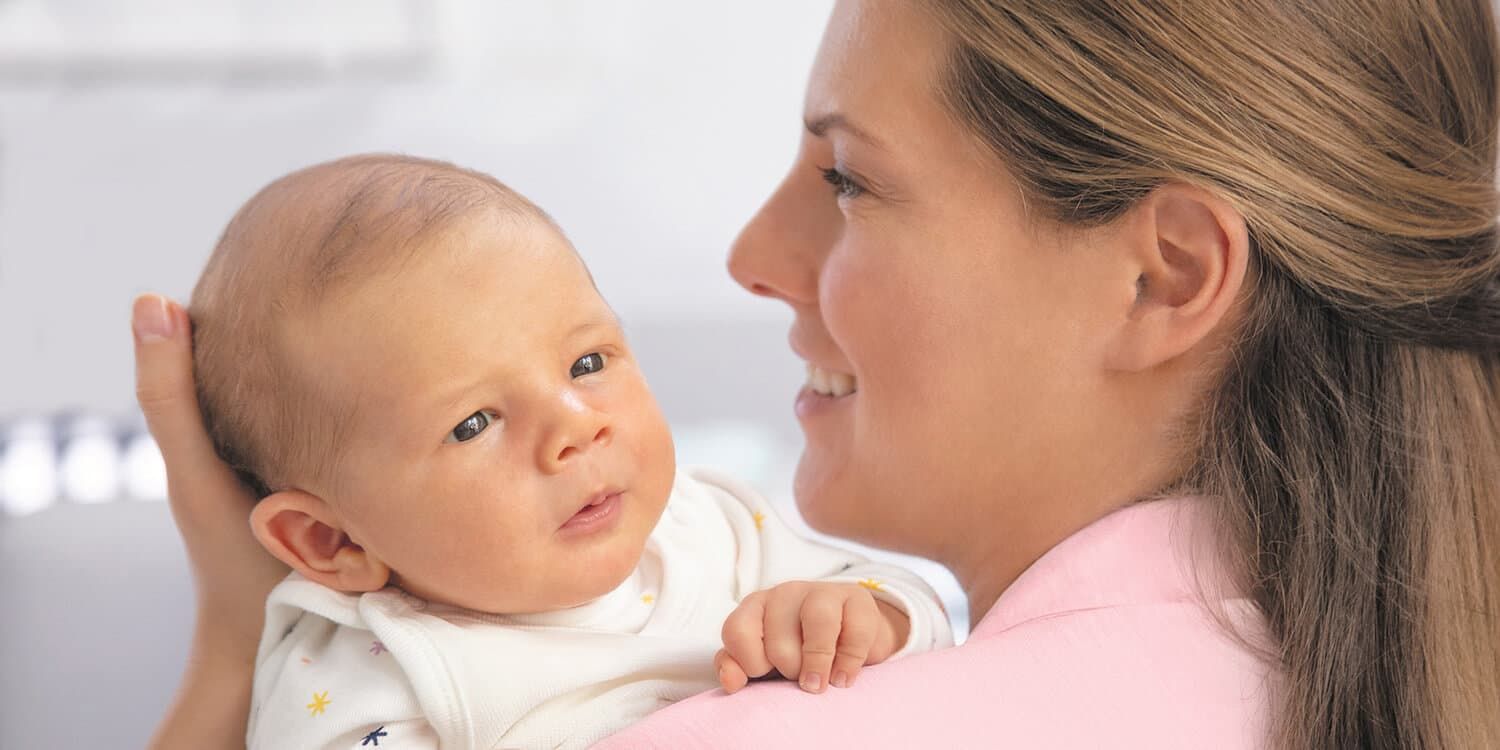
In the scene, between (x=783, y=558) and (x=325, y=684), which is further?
(x=783, y=558)

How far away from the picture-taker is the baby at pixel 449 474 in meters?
1.18

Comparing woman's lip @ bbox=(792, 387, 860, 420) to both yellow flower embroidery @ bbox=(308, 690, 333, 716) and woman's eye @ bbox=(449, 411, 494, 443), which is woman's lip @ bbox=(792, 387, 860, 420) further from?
yellow flower embroidery @ bbox=(308, 690, 333, 716)

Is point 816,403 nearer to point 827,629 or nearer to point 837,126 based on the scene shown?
point 837,126

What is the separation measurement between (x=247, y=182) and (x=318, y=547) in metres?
1.05

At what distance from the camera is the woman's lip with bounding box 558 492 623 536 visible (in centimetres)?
122

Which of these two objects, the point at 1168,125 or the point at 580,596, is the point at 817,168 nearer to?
the point at 1168,125

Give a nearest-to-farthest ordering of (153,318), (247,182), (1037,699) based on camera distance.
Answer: (1037,699) → (153,318) → (247,182)

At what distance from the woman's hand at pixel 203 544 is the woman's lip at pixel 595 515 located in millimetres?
365

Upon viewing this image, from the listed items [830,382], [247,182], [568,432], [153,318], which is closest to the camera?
[568,432]

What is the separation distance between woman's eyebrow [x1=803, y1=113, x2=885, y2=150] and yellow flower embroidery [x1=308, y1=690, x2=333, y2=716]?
26.2 inches

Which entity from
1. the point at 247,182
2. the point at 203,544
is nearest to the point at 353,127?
the point at 247,182

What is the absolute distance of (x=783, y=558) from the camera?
4.85 feet

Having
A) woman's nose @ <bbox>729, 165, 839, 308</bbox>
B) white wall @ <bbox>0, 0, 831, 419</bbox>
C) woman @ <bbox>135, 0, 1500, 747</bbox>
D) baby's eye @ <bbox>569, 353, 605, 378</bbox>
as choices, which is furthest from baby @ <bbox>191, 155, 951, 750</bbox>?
white wall @ <bbox>0, 0, 831, 419</bbox>

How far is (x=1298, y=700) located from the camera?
3.72 feet
